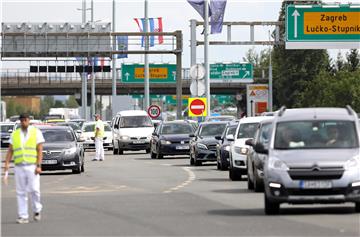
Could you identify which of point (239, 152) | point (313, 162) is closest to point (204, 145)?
point (239, 152)

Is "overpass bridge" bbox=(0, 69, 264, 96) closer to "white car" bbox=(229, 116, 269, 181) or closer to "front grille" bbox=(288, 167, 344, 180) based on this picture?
"white car" bbox=(229, 116, 269, 181)

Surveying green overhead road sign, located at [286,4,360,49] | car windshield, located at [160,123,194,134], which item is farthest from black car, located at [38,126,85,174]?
green overhead road sign, located at [286,4,360,49]

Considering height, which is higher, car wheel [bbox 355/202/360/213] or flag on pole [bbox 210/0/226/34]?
flag on pole [bbox 210/0/226/34]

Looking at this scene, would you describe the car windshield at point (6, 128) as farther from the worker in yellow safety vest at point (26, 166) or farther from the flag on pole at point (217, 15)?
the worker in yellow safety vest at point (26, 166)

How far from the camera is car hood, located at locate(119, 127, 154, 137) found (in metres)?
55.5

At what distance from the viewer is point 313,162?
18.6m

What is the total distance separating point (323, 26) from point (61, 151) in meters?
23.8

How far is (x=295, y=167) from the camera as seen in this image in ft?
61.1

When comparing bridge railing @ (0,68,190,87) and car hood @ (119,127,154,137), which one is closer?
car hood @ (119,127,154,137)

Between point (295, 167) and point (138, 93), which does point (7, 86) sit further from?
point (295, 167)

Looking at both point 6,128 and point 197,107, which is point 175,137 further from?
point 6,128

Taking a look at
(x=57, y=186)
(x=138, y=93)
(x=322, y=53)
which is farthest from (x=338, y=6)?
(x=138, y=93)

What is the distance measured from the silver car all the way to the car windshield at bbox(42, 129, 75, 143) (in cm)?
1736

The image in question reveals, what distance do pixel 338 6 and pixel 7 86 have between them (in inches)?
2422
